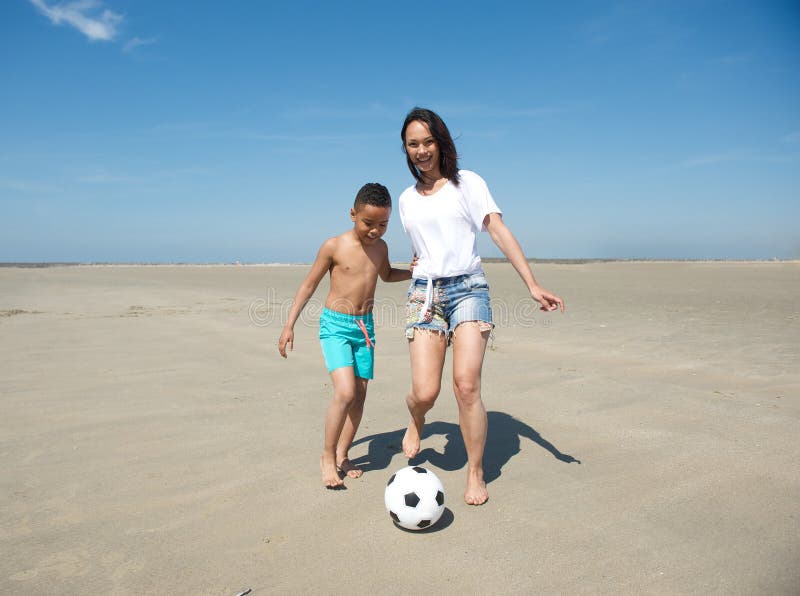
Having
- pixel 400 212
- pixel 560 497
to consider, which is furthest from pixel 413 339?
pixel 560 497

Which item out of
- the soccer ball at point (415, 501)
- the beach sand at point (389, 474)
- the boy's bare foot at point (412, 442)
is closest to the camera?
the beach sand at point (389, 474)

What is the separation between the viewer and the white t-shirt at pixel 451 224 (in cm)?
353

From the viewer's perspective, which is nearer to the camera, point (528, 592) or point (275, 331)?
point (528, 592)

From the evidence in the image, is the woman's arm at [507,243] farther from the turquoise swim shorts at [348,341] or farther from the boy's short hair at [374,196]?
the turquoise swim shorts at [348,341]

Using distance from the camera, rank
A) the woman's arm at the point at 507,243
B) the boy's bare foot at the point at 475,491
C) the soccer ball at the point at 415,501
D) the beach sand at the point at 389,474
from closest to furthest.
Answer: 1. the beach sand at the point at 389,474
2. the soccer ball at the point at 415,501
3. the boy's bare foot at the point at 475,491
4. the woman's arm at the point at 507,243

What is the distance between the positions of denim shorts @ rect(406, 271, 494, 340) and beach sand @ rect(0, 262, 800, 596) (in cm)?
102

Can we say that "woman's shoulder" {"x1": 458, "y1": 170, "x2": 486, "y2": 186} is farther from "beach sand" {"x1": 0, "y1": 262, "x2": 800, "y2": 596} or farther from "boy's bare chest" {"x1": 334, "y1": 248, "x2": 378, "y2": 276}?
"beach sand" {"x1": 0, "y1": 262, "x2": 800, "y2": 596}

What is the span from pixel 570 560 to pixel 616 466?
49.8 inches

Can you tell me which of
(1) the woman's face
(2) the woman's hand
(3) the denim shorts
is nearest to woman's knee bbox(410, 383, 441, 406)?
(3) the denim shorts

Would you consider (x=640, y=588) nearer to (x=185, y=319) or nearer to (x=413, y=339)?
(x=413, y=339)

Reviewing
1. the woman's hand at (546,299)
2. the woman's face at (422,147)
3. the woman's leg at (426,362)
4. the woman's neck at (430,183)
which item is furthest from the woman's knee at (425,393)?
the woman's face at (422,147)

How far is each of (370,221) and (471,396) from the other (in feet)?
4.25

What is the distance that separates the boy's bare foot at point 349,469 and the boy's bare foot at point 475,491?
748 millimetres

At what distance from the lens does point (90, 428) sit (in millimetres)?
4539
